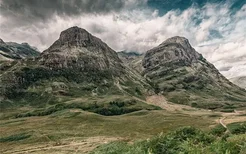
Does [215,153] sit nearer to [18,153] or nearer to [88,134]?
[18,153]

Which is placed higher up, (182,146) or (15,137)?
(15,137)

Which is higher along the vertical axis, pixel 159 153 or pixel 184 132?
pixel 184 132

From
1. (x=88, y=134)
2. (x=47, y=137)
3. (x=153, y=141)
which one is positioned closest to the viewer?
(x=153, y=141)

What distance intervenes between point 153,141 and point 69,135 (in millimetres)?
148159

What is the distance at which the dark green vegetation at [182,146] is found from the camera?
26.4m

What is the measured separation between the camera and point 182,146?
2922 cm

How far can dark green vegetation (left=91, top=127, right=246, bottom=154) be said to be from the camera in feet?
86.5

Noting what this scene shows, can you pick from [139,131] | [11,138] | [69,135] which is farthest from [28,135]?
[139,131]

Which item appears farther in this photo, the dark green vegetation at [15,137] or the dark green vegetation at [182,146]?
the dark green vegetation at [15,137]

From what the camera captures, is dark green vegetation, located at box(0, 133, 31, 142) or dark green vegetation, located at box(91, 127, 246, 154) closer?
dark green vegetation, located at box(91, 127, 246, 154)

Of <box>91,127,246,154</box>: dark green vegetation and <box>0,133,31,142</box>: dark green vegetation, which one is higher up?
<box>0,133,31,142</box>: dark green vegetation

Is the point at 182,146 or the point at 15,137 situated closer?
the point at 182,146

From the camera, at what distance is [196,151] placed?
978 inches

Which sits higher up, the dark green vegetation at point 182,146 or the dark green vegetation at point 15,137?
the dark green vegetation at point 15,137
